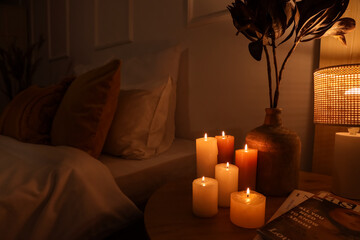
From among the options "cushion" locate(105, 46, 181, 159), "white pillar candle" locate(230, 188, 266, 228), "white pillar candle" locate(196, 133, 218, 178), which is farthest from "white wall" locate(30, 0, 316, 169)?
"white pillar candle" locate(230, 188, 266, 228)

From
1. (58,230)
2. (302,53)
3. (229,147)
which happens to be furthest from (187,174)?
(302,53)

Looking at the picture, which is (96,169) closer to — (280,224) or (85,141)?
(85,141)

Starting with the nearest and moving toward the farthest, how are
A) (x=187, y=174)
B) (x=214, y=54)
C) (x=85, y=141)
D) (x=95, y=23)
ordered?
(x=85, y=141) → (x=187, y=174) → (x=214, y=54) → (x=95, y=23)

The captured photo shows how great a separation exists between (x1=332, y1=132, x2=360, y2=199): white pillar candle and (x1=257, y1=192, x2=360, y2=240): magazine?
0.11m

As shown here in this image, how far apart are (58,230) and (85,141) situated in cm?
36

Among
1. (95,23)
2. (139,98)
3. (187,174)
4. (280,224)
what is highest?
(95,23)

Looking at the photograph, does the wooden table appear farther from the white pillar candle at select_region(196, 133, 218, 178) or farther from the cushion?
the cushion

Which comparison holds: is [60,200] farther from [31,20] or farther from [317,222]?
[31,20]

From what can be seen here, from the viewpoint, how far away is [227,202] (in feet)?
2.17

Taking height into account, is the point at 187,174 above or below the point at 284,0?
below

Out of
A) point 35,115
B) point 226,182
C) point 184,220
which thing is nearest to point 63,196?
point 184,220

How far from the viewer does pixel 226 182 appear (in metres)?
0.67

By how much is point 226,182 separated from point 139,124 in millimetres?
569

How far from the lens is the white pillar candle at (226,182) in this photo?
0.66 metres
